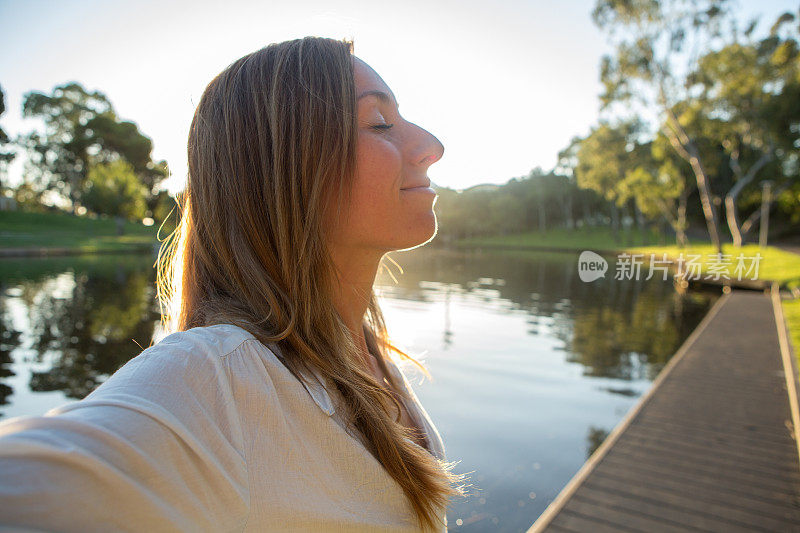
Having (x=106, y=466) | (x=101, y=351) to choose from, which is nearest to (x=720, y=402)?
(x=106, y=466)

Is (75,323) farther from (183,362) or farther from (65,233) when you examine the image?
(65,233)

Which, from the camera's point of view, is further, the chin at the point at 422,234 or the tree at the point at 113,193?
the tree at the point at 113,193

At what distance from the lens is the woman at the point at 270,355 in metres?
0.44

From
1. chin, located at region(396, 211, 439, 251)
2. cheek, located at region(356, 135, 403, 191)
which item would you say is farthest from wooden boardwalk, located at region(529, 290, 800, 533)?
cheek, located at region(356, 135, 403, 191)

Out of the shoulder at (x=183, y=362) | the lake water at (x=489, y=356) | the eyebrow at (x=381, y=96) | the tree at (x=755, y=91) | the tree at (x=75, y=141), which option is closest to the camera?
the shoulder at (x=183, y=362)

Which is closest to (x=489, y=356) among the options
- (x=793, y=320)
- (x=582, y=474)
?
(x=582, y=474)

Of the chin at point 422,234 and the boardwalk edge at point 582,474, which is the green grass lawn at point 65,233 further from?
the chin at point 422,234

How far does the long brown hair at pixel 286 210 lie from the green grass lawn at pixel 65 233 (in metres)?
29.8

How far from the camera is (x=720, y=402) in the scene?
5.11 m

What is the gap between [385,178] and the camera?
897 mm

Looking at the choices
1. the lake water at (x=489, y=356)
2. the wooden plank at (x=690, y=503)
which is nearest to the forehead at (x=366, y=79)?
the lake water at (x=489, y=356)

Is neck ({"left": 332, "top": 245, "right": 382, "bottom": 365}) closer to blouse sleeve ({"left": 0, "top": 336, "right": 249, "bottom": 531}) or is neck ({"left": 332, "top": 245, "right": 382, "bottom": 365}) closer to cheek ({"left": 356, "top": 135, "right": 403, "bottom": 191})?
cheek ({"left": 356, "top": 135, "right": 403, "bottom": 191})

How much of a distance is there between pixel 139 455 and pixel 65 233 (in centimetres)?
3649

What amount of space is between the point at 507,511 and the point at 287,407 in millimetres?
3835
